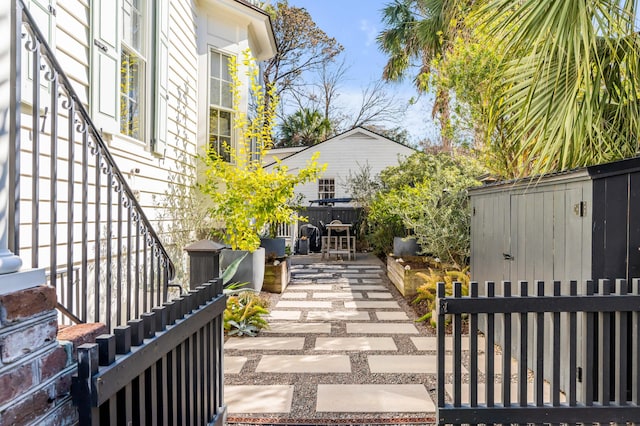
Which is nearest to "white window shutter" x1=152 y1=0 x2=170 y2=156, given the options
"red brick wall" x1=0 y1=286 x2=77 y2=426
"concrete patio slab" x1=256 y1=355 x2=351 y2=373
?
"concrete patio slab" x1=256 y1=355 x2=351 y2=373

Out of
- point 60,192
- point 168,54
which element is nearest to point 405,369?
point 60,192

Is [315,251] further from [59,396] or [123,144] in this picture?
[59,396]

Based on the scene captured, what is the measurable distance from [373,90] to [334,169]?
9.79 meters

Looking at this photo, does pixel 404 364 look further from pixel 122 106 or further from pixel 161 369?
pixel 122 106

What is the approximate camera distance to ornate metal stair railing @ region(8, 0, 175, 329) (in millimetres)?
1545

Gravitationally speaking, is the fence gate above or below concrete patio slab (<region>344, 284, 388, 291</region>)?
above

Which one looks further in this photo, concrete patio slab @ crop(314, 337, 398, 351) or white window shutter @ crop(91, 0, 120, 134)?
concrete patio slab @ crop(314, 337, 398, 351)

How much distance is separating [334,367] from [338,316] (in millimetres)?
1732

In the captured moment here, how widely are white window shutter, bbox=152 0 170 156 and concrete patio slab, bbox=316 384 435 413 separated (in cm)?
342

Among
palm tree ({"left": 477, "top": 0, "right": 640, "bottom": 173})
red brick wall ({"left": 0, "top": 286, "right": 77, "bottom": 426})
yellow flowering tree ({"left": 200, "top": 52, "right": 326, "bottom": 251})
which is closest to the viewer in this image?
red brick wall ({"left": 0, "top": 286, "right": 77, "bottom": 426})

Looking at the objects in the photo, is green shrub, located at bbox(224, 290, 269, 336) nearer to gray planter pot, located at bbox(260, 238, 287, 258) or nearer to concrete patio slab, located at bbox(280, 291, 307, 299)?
concrete patio slab, located at bbox(280, 291, 307, 299)

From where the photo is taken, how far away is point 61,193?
3.32m

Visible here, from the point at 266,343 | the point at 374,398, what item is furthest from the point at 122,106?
the point at 374,398

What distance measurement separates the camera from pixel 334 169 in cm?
1659
